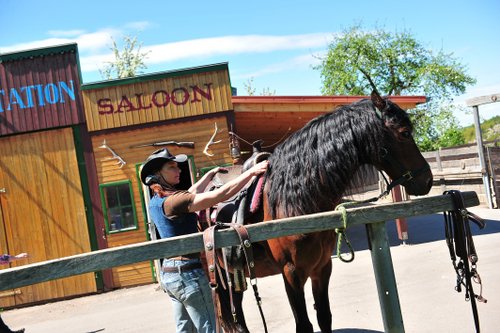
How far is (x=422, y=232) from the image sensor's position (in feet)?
37.9

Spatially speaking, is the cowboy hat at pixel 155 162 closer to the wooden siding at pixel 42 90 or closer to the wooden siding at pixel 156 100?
the wooden siding at pixel 156 100

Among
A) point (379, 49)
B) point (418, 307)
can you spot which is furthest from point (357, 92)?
point (418, 307)

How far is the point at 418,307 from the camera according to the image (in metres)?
5.71

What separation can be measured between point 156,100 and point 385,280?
→ 8364mm

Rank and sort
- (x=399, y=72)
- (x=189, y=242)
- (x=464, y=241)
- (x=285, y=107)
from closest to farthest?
(x=189, y=242)
(x=464, y=241)
(x=285, y=107)
(x=399, y=72)

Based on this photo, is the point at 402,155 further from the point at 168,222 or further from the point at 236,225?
the point at 168,222

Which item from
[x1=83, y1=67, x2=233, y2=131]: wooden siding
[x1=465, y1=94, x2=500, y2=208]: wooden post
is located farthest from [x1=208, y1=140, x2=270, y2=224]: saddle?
[x1=465, y1=94, x2=500, y2=208]: wooden post

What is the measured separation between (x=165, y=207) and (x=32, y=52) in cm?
866

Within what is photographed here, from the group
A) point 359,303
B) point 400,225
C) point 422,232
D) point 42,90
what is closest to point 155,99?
point 42,90

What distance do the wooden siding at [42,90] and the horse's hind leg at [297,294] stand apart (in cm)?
810

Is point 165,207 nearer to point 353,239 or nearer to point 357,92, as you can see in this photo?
point 353,239

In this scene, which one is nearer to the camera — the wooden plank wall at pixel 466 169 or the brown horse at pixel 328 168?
the brown horse at pixel 328 168

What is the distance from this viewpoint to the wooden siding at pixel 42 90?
34.4 feet

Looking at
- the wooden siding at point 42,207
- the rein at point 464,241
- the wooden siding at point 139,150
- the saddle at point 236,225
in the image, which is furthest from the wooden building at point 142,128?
the rein at point 464,241
